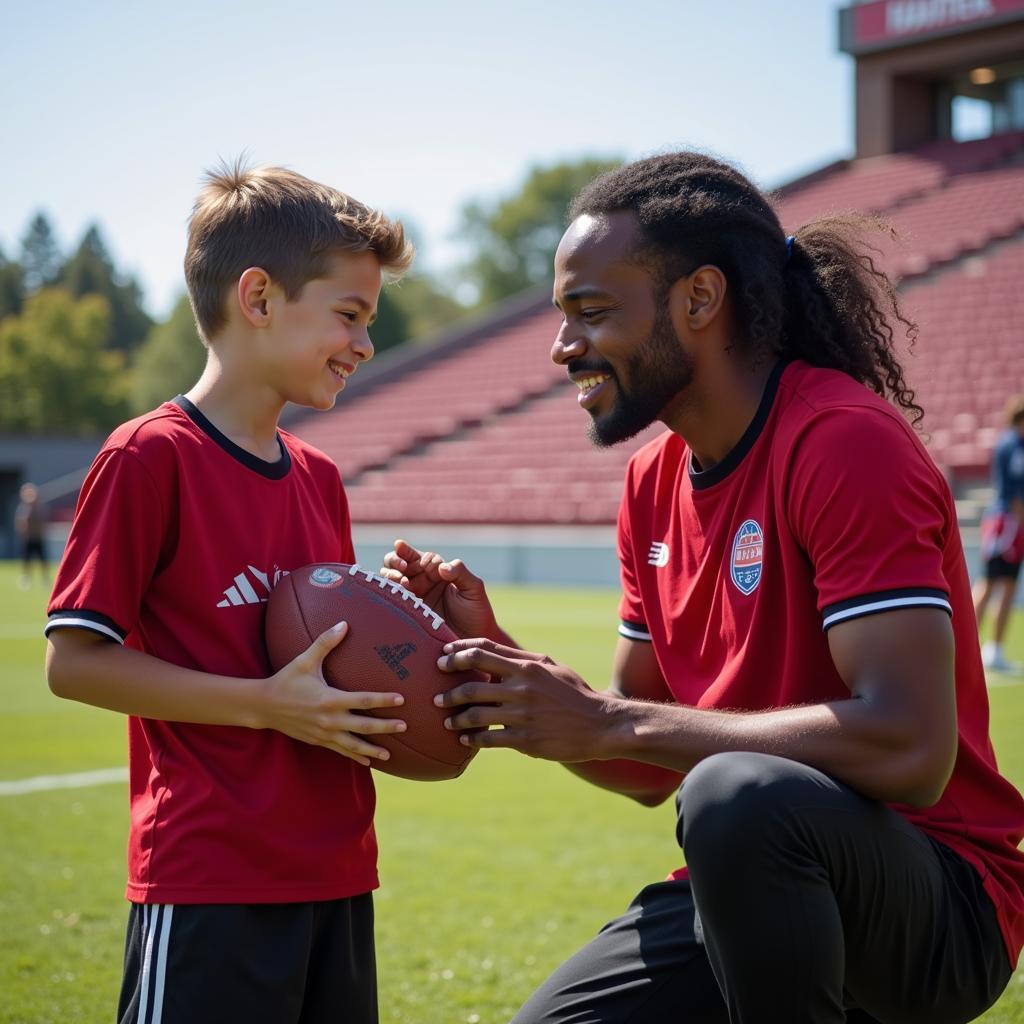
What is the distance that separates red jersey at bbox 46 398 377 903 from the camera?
87.0 inches

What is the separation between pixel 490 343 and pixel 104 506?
2692cm

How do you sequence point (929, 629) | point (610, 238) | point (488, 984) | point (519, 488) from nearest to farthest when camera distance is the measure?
point (929, 629) → point (610, 238) → point (488, 984) → point (519, 488)

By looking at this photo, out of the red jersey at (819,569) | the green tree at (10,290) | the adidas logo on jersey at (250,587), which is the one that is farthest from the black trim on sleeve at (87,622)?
the green tree at (10,290)

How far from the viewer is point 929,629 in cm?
206

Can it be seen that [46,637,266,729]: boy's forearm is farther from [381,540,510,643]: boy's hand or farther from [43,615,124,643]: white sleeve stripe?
[381,540,510,643]: boy's hand

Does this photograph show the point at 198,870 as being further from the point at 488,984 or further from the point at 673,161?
the point at 673,161

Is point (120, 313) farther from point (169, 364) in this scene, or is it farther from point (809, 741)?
point (809, 741)

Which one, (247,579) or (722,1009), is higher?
(247,579)

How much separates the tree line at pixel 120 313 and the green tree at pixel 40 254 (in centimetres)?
6

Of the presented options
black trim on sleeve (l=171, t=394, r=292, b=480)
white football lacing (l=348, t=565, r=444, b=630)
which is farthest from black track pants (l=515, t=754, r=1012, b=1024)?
black trim on sleeve (l=171, t=394, r=292, b=480)

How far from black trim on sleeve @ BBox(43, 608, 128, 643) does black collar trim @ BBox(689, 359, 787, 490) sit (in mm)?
1154

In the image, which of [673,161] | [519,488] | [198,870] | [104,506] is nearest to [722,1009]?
[198,870]

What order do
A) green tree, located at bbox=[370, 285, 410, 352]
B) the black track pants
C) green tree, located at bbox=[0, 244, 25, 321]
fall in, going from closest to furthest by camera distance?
1. the black track pants
2. green tree, located at bbox=[370, 285, 410, 352]
3. green tree, located at bbox=[0, 244, 25, 321]

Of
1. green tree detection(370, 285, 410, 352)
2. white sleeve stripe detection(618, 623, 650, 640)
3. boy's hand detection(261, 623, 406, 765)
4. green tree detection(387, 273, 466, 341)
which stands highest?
boy's hand detection(261, 623, 406, 765)
